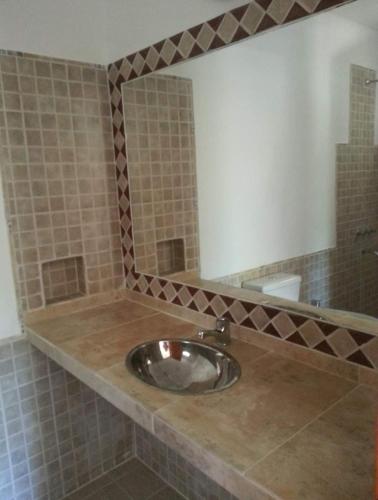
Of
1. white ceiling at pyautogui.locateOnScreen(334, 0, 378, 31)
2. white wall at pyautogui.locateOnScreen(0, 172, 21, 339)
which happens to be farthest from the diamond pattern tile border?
white wall at pyautogui.locateOnScreen(0, 172, 21, 339)

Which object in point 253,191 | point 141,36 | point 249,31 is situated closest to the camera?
point 249,31

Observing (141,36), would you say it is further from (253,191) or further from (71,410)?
(71,410)

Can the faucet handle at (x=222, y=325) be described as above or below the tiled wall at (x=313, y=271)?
below

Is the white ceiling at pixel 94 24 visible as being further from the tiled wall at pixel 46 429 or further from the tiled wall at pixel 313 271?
the tiled wall at pixel 46 429

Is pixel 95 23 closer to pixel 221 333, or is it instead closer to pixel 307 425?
pixel 221 333

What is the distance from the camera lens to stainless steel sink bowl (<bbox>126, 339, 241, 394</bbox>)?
52.7 inches

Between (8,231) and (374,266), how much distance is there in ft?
4.56

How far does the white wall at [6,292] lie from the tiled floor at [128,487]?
2.96 feet

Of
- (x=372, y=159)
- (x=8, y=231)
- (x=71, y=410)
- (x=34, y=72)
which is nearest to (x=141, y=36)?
(x=34, y=72)

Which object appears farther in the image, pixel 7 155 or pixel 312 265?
pixel 7 155

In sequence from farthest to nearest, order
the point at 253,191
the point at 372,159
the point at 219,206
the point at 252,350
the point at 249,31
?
the point at 219,206, the point at 253,191, the point at 252,350, the point at 249,31, the point at 372,159

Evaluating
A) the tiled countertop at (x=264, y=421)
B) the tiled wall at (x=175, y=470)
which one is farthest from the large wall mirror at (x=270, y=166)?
the tiled wall at (x=175, y=470)

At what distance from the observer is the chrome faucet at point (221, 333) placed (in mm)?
1422

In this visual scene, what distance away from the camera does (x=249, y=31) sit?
1264 mm
